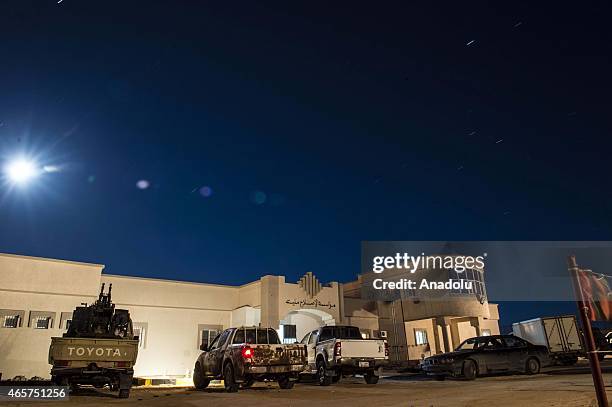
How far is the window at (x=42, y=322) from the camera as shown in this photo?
2223 cm

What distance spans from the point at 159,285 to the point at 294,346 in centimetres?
1613

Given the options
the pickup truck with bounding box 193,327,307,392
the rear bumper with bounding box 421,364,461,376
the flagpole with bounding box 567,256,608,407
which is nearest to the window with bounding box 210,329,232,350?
the pickup truck with bounding box 193,327,307,392

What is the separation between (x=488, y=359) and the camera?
51.3ft

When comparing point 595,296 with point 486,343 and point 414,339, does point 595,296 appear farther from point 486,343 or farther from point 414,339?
point 414,339

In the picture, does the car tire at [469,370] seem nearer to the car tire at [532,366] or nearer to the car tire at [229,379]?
the car tire at [532,366]

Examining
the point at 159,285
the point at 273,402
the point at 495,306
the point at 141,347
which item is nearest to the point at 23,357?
the point at 141,347

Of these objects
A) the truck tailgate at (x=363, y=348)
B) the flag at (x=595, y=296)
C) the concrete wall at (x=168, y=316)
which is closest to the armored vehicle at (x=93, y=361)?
the truck tailgate at (x=363, y=348)

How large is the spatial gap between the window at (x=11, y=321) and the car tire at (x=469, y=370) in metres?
20.2

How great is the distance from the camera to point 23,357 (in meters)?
21.4

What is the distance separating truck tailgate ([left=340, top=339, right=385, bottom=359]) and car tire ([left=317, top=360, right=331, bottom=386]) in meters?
1.12

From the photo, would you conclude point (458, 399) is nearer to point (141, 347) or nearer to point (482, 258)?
point (141, 347)

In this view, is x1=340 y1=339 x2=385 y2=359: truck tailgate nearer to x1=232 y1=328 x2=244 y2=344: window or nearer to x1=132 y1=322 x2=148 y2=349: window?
x1=232 y1=328 x2=244 y2=344: window

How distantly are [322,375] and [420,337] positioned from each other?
65.5ft

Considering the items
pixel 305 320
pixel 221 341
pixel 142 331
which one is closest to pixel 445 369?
pixel 221 341
